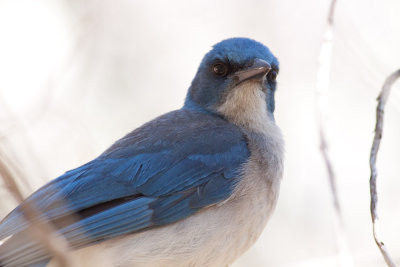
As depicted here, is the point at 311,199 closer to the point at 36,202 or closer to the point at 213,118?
the point at 213,118

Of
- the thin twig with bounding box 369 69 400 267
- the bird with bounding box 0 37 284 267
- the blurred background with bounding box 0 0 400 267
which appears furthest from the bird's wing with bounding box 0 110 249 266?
the blurred background with bounding box 0 0 400 267

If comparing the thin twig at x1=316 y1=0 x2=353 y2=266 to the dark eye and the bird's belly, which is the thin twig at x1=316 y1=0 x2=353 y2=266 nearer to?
the bird's belly

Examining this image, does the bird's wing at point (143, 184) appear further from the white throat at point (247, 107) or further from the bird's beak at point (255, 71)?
the bird's beak at point (255, 71)

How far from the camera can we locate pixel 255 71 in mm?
5469

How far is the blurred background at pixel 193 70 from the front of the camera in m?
7.49

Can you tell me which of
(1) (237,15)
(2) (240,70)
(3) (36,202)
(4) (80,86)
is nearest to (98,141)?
(4) (80,86)

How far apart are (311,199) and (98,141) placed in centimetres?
267

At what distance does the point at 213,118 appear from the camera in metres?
5.71

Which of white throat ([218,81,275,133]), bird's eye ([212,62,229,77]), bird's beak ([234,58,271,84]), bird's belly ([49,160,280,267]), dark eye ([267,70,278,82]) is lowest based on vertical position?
bird's belly ([49,160,280,267])

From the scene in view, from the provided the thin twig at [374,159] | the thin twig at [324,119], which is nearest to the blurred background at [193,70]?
the thin twig at [324,119]

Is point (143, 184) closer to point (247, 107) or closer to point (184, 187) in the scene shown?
point (184, 187)

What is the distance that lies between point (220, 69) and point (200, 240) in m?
1.72

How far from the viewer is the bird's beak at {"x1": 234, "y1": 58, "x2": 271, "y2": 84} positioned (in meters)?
5.43

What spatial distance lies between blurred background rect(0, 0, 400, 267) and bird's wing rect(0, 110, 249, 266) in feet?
5.34
